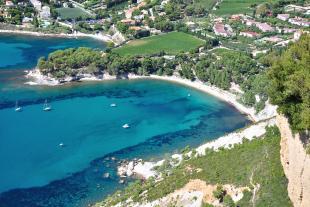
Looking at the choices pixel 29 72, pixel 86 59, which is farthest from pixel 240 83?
pixel 29 72

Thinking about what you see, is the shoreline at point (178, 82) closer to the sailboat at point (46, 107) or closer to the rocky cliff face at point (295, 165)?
the sailboat at point (46, 107)

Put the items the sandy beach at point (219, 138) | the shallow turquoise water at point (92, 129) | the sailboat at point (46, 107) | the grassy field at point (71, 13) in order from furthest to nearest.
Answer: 1. the grassy field at point (71, 13)
2. the sailboat at point (46, 107)
3. the shallow turquoise water at point (92, 129)
4. the sandy beach at point (219, 138)

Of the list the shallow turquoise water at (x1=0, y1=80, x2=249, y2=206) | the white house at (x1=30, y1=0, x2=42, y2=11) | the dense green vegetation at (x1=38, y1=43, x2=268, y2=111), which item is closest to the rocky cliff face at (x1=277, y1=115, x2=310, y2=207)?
the shallow turquoise water at (x1=0, y1=80, x2=249, y2=206)

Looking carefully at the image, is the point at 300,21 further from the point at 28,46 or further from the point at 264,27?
the point at 28,46

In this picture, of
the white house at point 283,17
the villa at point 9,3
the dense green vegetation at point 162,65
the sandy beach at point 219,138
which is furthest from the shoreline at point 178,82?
the villa at point 9,3

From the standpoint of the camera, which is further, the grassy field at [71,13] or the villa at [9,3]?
the villa at [9,3]

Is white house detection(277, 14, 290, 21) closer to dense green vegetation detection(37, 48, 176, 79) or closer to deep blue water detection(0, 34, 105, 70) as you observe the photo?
dense green vegetation detection(37, 48, 176, 79)

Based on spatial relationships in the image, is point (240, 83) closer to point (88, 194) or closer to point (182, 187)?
point (88, 194)
